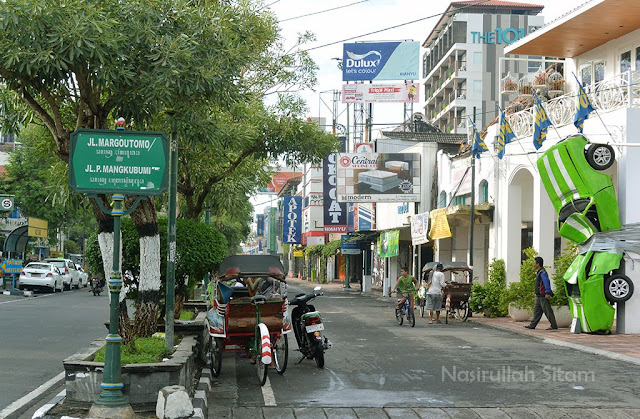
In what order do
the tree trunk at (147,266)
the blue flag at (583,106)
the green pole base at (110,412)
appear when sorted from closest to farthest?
the green pole base at (110,412) < the tree trunk at (147,266) < the blue flag at (583,106)

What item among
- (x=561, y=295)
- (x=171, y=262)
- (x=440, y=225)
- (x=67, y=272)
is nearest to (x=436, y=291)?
(x=561, y=295)

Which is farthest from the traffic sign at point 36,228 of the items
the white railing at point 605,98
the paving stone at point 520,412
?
the paving stone at point 520,412

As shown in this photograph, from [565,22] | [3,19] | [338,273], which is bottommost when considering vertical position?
[338,273]

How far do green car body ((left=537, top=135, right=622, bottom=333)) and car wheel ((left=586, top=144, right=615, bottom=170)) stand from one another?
130 mm

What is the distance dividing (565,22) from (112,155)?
16.5m

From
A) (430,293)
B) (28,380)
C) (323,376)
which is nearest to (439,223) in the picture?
(430,293)

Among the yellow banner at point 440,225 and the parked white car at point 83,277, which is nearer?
the yellow banner at point 440,225

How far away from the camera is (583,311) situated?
18250 mm

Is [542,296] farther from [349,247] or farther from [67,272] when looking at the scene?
[349,247]

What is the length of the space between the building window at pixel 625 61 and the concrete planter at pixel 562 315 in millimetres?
6671

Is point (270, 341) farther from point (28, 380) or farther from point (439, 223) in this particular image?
point (439, 223)

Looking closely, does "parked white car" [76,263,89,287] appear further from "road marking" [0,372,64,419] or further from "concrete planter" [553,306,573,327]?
"road marking" [0,372,64,419]

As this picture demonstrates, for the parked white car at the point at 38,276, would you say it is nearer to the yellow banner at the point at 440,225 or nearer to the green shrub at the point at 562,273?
the yellow banner at the point at 440,225

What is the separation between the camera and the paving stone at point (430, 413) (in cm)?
869
